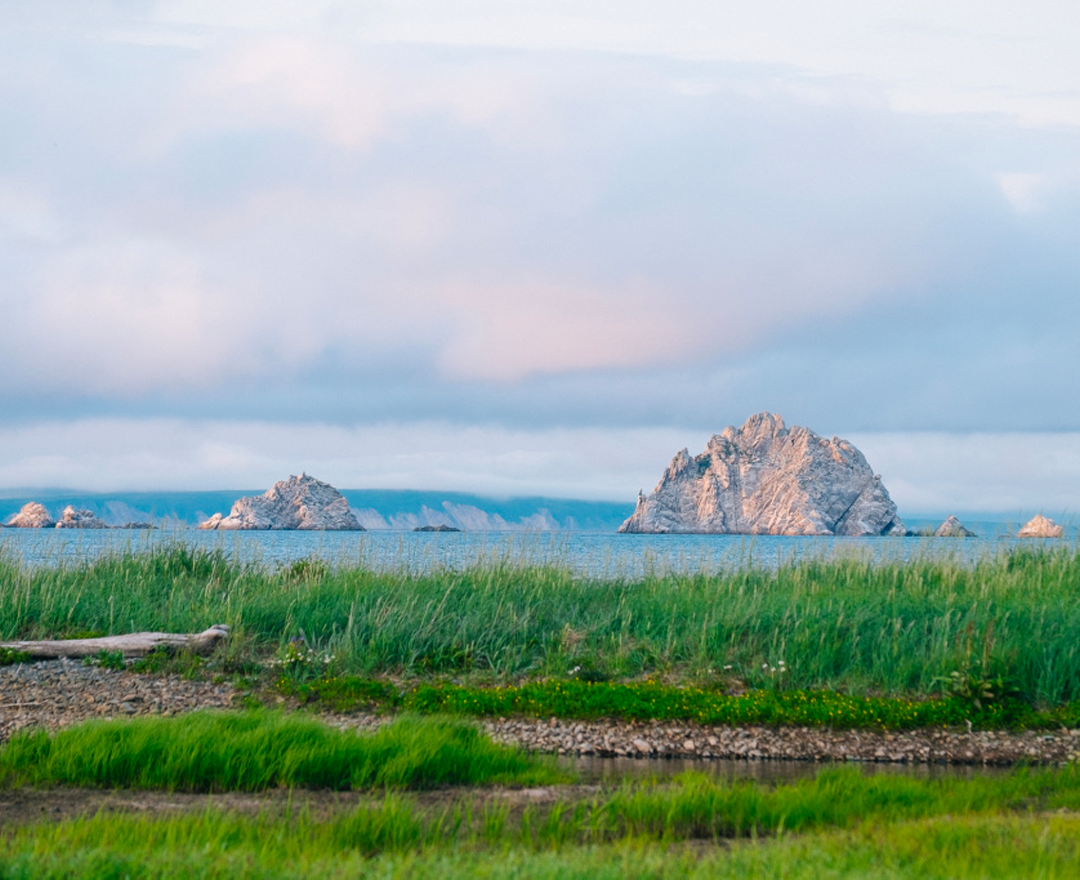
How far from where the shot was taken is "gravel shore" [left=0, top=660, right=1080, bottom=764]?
34.6 feet

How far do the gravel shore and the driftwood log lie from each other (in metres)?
1.49

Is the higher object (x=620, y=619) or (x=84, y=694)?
(x=620, y=619)

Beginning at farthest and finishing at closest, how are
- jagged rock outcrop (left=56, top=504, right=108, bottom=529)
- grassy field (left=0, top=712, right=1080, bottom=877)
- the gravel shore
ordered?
jagged rock outcrop (left=56, top=504, right=108, bottom=529)
the gravel shore
grassy field (left=0, top=712, right=1080, bottom=877)

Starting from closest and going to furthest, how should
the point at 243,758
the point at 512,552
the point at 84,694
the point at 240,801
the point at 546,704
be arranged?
the point at 240,801, the point at 243,758, the point at 546,704, the point at 84,694, the point at 512,552

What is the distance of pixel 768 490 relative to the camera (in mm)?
170000

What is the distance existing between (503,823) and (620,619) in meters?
8.56

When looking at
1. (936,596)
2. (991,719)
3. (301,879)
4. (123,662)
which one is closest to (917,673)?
(991,719)

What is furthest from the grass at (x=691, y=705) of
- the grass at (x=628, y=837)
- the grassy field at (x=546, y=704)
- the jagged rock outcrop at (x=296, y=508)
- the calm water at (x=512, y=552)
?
the jagged rock outcrop at (x=296, y=508)

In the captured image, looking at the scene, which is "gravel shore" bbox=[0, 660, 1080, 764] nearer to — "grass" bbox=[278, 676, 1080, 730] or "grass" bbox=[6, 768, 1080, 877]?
"grass" bbox=[278, 676, 1080, 730]

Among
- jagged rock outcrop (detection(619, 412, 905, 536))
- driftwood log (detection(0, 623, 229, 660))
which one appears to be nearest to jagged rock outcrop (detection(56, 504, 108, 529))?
jagged rock outcrop (detection(619, 412, 905, 536))

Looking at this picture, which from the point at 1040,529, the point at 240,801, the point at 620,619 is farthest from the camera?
the point at 1040,529

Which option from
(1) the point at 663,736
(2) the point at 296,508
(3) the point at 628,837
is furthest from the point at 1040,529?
(2) the point at 296,508

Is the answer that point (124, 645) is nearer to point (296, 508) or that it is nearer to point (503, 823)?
point (503, 823)

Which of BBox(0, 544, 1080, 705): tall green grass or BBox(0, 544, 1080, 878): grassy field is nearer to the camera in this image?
BBox(0, 544, 1080, 878): grassy field
